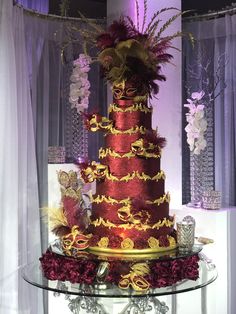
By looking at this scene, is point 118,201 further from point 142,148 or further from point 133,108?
point 133,108

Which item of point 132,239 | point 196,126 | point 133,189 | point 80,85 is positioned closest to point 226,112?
point 196,126

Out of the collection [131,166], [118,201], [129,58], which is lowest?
[118,201]

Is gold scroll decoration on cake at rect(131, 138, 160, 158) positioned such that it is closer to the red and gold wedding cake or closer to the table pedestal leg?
the red and gold wedding cake

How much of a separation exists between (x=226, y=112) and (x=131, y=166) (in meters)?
1.17

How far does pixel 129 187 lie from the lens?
167 cm

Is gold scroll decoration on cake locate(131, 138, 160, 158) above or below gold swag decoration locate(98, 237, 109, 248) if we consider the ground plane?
above

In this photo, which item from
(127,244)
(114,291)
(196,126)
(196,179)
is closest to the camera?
(114,291)

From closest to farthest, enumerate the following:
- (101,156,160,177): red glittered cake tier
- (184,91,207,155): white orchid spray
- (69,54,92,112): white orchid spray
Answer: (101,156,160,177): red glittered cake tier → (184,91,207,155): white orchid spray → (69,54,92,112): white orchid spray

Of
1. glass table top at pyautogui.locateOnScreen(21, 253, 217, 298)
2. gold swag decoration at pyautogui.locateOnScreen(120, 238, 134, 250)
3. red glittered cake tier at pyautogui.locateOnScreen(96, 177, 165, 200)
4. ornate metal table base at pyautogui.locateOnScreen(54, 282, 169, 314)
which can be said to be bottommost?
ornate metal table base at pyautogui.locateOnScreen(54, 282, 169, 314)

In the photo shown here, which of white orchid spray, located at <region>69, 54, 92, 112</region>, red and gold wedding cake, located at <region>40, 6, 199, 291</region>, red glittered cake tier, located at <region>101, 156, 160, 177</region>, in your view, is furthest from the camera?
white orchid spray, located at <region>69, 54, 92, 112</region>

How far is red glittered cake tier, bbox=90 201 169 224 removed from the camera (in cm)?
162

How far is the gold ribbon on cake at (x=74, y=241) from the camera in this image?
1616 mm

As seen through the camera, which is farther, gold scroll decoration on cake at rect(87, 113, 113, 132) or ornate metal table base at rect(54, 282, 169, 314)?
gold scroll decoration on cake at rect(87, 113, 113, 132)

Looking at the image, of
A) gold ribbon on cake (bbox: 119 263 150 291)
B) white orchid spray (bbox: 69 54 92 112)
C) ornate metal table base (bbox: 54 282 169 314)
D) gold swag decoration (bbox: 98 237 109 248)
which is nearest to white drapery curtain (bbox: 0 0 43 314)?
white orchid spray (bbox: 69 54 92 112)
